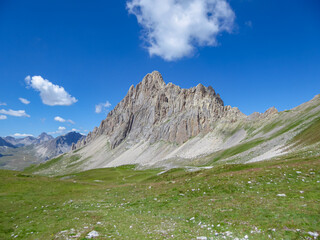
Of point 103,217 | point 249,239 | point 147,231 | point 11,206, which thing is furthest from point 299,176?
point 11,206

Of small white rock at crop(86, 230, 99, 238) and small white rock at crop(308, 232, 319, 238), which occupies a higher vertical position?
small white rock at crop(86, 230, 99, 238)

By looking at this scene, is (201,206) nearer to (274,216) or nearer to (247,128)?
(274,216)

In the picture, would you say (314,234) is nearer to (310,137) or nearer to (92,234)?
(92,234)

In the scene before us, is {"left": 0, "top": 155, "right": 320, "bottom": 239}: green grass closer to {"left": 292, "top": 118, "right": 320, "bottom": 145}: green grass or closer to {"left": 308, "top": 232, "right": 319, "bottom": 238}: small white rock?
{"left": 308, "top": 232, "right": 319, "bottom": 238}: small white rock

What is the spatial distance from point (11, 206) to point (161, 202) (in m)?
24.1

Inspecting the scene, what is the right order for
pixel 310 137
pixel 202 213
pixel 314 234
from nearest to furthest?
1. pixel 314 234
2. pixel 202 213
3. pixel 310 137

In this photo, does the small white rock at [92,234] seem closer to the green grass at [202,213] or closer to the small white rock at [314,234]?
the green grass at [202,213]

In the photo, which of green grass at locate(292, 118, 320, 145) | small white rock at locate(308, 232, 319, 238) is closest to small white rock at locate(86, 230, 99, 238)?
small white rock at locate(308, 232, 319, 238)

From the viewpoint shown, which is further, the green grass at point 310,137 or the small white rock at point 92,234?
the green grass at point 310,137

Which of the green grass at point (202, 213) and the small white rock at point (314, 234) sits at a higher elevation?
the green grass at point (202, 213)

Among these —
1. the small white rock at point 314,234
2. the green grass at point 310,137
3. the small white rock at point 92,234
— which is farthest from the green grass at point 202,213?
the green grass at point 310,137

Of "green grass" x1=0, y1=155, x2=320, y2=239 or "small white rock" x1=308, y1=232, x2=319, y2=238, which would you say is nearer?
"small white rock" x1=308, y1=232, x2=319, y2=238

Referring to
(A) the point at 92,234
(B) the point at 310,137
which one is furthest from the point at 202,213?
(B) the point at 310,137

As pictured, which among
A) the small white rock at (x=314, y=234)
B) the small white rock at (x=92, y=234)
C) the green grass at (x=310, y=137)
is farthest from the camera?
the green grass at (x=310, y=137)
